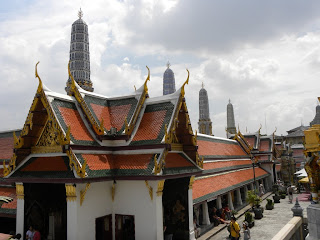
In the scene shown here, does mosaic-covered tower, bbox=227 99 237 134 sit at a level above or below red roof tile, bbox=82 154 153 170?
above

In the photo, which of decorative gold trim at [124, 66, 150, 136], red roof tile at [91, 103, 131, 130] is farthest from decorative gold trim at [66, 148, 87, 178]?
red roof tile at [91, 103, 131, 130]

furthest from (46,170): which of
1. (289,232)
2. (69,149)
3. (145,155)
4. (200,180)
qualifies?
(200,180)

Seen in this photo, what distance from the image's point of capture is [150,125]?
15000 millimetres

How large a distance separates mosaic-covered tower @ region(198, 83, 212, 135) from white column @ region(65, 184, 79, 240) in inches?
2273

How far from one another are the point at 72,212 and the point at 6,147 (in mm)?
12169

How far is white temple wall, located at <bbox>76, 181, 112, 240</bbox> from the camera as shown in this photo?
11953mm

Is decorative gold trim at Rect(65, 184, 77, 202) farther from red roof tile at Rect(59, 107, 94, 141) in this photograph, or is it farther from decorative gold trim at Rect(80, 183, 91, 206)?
red roof tile at Rect(59, 107, 94, 141)

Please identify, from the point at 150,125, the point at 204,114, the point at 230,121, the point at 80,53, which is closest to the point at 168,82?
the point at 204,114

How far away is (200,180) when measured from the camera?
20.7 meters

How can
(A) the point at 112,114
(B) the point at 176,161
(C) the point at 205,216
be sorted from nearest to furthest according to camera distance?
(B) the point at 176,161 → (A) the point at 112,114 → (C) the point at 205,216

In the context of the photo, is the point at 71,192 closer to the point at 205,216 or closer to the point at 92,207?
the point at 92,207

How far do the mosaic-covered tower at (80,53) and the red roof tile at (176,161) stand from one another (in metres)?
25.3

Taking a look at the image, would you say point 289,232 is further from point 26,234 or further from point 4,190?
point 4,190

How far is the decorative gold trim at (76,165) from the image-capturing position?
11508 mm
